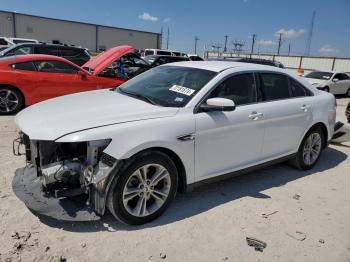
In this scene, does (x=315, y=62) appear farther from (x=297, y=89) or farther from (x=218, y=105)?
(x=218, y=105)

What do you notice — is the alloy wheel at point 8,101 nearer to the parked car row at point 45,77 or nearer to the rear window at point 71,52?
the parked car row at point 45,77

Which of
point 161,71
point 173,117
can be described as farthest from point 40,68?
point 173,117

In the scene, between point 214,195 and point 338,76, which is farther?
point 338,76

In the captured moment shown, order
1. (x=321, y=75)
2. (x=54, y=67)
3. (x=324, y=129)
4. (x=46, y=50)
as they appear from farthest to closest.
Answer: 1. (x=321, y=75)
2. (x=46, y=50)
3. (x=54, y=67)
4. (x=324, y=129)

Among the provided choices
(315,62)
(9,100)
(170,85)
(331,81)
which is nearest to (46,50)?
(9,100)

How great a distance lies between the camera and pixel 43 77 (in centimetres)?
805

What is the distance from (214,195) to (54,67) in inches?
228

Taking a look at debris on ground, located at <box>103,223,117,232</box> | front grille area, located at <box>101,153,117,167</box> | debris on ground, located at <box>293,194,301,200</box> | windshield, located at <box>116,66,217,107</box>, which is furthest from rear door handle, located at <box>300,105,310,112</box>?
debris on ground, located at <box>103,223,117,232</box>

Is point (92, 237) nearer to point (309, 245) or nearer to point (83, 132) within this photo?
point (83, 132)

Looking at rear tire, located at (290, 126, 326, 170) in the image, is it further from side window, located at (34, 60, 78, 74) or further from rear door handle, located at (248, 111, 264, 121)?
side window, located at (34, 60, 78, 74)

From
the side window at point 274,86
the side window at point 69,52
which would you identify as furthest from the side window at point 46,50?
the side window at point 274,86

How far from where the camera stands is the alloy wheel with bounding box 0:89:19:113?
783cm

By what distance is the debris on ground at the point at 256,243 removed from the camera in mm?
3301

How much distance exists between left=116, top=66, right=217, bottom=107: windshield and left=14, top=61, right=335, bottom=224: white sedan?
0.01 metres
